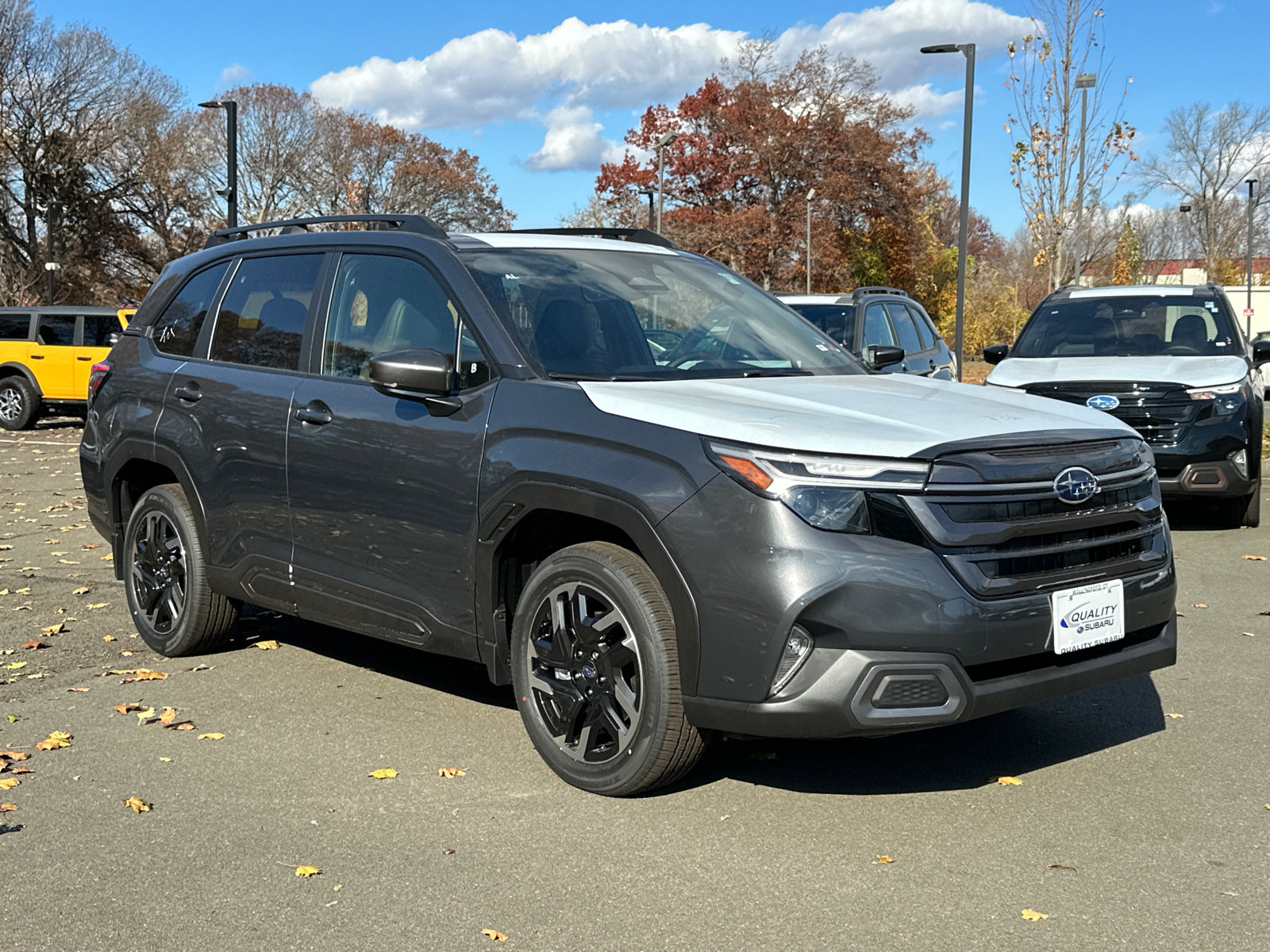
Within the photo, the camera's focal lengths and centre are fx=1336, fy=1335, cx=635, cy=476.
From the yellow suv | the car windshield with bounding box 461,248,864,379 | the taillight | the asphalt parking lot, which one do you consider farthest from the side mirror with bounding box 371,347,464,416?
the yellow suv

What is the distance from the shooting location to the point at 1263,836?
155 inches

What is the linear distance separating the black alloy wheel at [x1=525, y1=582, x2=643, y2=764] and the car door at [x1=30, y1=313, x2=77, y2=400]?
19374 mm

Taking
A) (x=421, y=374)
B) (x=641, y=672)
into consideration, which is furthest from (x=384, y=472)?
(x=641, y=672)

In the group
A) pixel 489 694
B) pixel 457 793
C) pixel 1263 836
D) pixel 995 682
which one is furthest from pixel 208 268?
pixel 1263 836

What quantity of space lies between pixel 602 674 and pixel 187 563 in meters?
2.63

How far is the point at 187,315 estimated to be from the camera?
6.29 metres

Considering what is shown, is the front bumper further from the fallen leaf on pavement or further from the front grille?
the front grille

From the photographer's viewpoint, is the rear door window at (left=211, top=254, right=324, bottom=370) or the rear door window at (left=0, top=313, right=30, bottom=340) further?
the rear door window at (left=0, top=313, right=30, bottom=340)

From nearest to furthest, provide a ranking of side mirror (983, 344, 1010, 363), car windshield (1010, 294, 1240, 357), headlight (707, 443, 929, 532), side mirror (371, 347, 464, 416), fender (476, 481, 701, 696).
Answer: headlight (707, 443, 929, 532)
fender (476, 481, 701, 696)
side mirror (371, 347, 464, 416)
car windshield (1010, 294, 1240, 357)
side mirror (983, 344, 1010, 363)

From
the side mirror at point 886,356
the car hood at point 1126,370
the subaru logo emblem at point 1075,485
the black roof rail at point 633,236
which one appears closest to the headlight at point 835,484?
the subaru logo emblem at point 1075,485

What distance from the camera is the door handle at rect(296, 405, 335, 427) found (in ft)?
16.9

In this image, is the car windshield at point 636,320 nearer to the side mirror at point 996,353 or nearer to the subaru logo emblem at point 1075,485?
the subaru logo emblem at point 1075,485

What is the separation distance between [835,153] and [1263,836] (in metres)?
51.0

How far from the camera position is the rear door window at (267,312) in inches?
218
